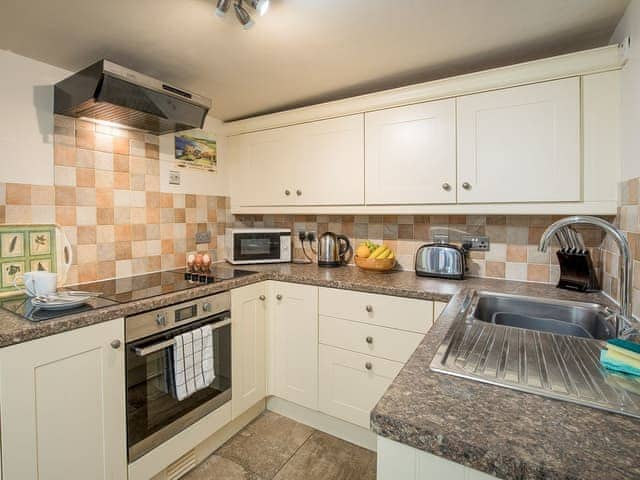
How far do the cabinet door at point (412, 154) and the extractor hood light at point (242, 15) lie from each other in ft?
3.09

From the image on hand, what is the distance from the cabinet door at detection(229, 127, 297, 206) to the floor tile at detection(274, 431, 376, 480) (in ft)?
4.98

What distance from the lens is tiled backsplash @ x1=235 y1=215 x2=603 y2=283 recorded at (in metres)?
1.86

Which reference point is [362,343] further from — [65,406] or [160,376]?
[65,406]

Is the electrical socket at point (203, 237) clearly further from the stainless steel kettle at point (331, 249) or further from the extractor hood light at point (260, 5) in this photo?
the extractor hood light at point (260, 5)

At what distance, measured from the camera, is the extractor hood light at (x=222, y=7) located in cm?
119

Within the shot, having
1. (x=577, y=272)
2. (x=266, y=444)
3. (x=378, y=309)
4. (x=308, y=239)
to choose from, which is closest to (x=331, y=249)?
(x=308, y=239)

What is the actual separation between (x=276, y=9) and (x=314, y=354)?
1.72 meters

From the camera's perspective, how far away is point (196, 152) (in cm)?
243

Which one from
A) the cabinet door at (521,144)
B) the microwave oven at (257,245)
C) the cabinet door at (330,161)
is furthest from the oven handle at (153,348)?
the cabinet door at (521,144)

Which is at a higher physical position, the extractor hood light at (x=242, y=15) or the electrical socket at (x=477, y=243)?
the extractor hood light at (x=242, y=15)

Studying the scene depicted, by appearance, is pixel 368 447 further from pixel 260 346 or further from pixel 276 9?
pixel 276 9

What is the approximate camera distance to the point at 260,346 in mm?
2074

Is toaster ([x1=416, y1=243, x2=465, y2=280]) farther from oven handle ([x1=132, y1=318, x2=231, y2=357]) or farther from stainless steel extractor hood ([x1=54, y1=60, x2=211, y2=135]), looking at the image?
stainless steel extractor hood ([x1=54, y1=60, x2=211, y2=135])

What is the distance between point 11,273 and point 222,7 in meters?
1.51
